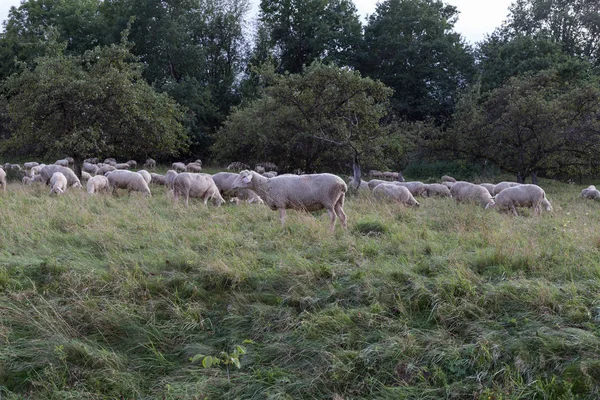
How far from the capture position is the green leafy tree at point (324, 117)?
69.5 feet

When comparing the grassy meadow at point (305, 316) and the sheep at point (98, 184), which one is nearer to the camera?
the grassy meadow at point (305, 316)

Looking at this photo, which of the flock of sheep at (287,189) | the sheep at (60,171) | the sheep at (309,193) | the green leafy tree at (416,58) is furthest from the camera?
the green leafy tree at (416,58)

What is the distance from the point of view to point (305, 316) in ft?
18.4

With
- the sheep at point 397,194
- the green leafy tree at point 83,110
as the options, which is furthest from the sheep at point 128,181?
the sheep at point 397,194

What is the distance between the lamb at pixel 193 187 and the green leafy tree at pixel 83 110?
22.3ft

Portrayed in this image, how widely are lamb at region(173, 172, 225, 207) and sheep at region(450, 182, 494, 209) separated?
802cm

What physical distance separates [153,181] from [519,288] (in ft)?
60.9

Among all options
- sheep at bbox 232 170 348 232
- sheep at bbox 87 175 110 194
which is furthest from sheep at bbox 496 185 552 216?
sheep at bbox 87 175 110 194

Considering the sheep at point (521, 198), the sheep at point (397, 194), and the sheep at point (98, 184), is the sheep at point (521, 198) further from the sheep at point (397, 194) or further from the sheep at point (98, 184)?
the sheep at point (98, 184)

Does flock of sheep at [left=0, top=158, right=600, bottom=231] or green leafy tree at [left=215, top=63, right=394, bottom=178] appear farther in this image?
green leafy tree at [left=215, top=63, right=394, bottom=178]

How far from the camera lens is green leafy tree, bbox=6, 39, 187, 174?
19.8 metres

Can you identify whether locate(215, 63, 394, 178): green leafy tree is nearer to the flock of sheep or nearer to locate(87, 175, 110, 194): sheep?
the flock of sheep

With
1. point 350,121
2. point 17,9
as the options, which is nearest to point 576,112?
point 350,121

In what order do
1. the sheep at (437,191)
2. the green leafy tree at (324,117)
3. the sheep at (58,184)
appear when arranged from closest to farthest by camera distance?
the sheep at (58,184)
the sheep at (437,191)
the green leafy tree at (324,117)
